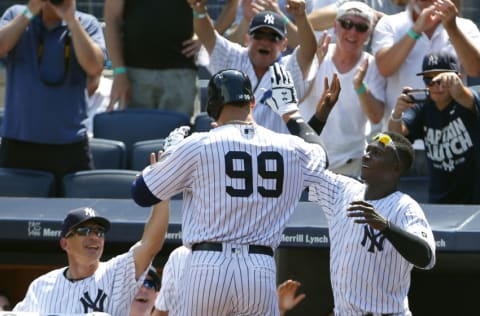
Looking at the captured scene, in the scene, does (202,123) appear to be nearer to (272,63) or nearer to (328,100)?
(272,63)

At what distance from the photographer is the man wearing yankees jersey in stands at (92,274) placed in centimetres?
536

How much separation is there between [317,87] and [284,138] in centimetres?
258

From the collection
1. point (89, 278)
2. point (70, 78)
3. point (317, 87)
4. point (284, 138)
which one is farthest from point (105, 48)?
point (284, 138)

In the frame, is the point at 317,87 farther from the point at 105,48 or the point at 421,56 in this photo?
the point at 105,48

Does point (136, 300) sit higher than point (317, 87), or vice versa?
point (317, 87)

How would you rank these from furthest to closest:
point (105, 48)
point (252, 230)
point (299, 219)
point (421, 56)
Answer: point (105, 48)
point (421, 56)
point (299, 219)
point (252, 230)

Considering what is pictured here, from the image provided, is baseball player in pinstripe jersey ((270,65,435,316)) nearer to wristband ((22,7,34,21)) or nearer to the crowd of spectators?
the crowd of spectators

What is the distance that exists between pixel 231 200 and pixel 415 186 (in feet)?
8.73

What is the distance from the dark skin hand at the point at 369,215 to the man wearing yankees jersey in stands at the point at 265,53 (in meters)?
2.02

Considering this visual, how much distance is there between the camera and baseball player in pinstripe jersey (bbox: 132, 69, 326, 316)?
15.1 feet

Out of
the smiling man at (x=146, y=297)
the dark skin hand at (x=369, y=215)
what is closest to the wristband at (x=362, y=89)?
the smiling man at (x=146, y=297)

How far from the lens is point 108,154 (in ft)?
24.8

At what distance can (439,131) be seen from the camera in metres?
6.61

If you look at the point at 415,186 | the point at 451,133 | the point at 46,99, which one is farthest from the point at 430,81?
the point at 46,99
